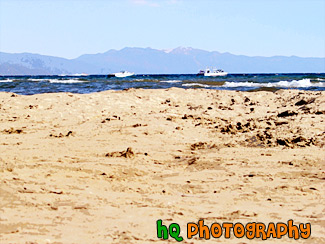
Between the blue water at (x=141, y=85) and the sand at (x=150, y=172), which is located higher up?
the blue water at (x=141, y=85)

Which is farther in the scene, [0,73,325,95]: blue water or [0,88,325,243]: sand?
[0,73,325,95]: blue water

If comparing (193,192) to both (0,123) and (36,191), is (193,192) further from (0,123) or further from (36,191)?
(0,123)

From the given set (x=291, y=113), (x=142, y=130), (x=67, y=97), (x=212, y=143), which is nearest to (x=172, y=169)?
(x=212, y=143)

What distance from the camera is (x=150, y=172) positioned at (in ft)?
21.3

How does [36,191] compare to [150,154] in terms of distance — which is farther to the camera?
[150,154]

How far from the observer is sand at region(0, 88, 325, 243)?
425 cm

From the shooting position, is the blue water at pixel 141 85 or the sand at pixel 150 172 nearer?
the sand at pixel 150 172

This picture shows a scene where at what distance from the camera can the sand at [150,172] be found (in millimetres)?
4250

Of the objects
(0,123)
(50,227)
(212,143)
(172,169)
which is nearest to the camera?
(50,227)

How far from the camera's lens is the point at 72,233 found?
3.90m

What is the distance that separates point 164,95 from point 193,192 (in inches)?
412

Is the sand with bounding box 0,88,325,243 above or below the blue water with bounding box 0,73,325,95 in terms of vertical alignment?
below

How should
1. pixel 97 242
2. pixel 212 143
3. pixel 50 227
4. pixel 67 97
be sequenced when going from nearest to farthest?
pixel 97 242 → pixel 50 227 → pixel 212 143 → pixel 67 97

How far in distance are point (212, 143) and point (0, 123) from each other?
530 centimetres
